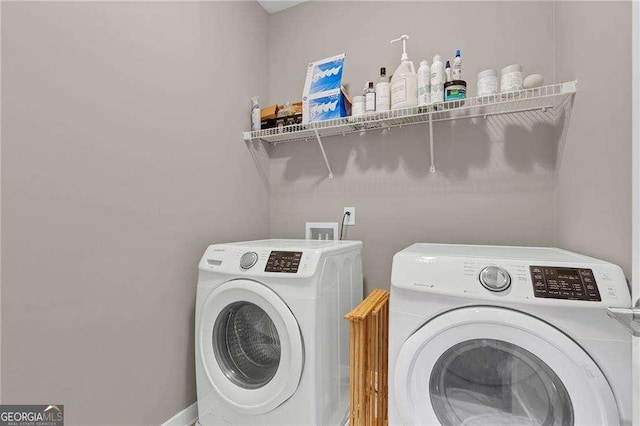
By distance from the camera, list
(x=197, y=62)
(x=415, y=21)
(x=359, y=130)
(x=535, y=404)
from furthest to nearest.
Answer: (x=359, y=130) < (x=415, y=21) < (x=197, y=62) < (x=535, y=404)

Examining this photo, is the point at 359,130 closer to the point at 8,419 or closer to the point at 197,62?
the point at 197,62

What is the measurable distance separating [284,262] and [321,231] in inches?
30.2

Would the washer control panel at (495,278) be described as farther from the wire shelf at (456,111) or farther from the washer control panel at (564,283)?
the wire shelf at (456,111)

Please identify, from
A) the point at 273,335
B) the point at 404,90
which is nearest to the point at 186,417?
the point at 273,335

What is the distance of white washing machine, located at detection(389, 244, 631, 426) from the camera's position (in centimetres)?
82

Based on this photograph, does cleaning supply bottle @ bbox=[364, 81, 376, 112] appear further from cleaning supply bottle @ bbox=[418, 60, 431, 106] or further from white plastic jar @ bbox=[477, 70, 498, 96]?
white plastic jar @ bbox=[477, 70, 498, 96]

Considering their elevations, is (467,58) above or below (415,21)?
below

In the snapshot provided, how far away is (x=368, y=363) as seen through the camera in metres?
1.26

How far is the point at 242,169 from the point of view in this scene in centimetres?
194

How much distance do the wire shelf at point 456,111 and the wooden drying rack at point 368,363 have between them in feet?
3.08

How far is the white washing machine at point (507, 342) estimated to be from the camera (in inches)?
32.3

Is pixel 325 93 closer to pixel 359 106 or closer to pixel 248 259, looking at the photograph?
pixel 359 106

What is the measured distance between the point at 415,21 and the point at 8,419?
250 centimetres

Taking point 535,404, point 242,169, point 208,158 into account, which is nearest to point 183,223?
point 208,158
